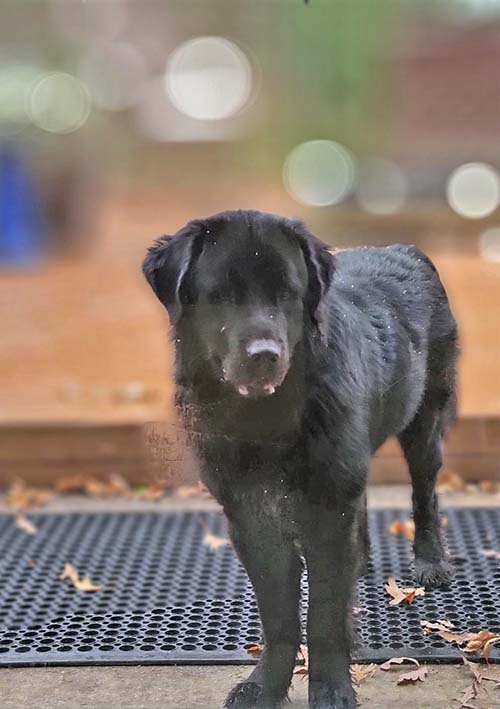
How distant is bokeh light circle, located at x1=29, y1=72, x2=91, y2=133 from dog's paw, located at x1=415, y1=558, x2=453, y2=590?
10.9 ft

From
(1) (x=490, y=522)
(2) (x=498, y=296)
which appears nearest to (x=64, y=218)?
(2) (x=498, y=296)

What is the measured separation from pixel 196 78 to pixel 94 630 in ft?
7.61

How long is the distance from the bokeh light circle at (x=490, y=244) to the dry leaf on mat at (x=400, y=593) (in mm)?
1901

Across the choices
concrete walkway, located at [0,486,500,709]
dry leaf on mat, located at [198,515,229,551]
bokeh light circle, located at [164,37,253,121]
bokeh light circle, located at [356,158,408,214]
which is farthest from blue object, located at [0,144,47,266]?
concrete walkway, located at [0,486,500,709]

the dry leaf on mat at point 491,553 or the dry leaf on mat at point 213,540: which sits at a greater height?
the dry leaf on mat at point 491,553

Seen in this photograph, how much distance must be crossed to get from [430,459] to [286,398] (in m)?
0.93

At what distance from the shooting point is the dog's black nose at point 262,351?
2416mm

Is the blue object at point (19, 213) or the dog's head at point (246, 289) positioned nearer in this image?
the dog's head at point (246, 289)

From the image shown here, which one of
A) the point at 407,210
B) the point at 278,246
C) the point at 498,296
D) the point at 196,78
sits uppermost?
the point at 196,78

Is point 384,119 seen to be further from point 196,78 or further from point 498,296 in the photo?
A: point 498,296

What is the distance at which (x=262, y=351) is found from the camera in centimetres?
241

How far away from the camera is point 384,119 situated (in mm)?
5105

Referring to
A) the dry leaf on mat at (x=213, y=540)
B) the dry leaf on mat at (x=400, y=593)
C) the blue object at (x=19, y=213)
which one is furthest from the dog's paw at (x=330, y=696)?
the blue object at (x=19, y=213)

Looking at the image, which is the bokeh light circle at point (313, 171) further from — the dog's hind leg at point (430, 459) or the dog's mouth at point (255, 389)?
the dog's mouth at point (255, 389)
